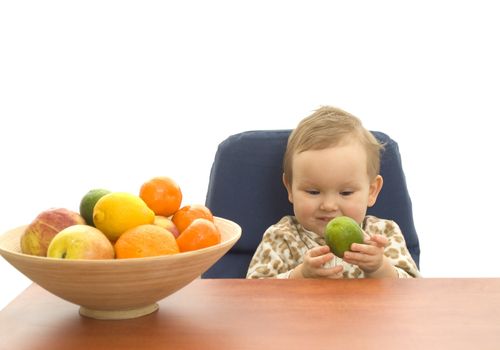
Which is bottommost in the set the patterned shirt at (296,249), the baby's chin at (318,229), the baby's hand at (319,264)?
the patterned shirt at (296,249)

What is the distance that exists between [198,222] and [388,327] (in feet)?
1.26

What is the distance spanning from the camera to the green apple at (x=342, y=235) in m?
1.38

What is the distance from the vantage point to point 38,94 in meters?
2.49

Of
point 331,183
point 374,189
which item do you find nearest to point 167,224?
point 331,183

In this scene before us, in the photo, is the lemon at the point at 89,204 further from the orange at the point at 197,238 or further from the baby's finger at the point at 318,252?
the baby's finger at the point at 318,252

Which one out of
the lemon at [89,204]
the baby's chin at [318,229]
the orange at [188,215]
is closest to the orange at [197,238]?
the orange at [188,215]

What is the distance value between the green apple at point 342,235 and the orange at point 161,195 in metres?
0.35

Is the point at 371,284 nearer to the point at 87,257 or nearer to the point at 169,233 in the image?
the point at 169,233

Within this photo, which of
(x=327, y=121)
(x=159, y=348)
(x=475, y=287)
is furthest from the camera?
Answer: (x=327, y=121)

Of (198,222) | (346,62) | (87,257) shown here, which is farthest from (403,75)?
(87,257)

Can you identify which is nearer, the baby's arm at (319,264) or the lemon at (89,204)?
the lemon at (89,204)

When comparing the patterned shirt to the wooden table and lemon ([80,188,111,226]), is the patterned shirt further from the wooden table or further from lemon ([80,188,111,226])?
lemon ([80,188,111,226])

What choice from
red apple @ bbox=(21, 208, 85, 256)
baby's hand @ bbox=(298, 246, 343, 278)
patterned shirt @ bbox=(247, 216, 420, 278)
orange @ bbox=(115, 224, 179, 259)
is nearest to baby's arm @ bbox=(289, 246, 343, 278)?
baby's hand @ bbox=(298, 246, 343, 278)

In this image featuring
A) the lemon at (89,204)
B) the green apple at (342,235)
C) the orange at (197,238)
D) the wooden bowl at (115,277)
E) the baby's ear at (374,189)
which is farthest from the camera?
the baby's ear at (374,189)
